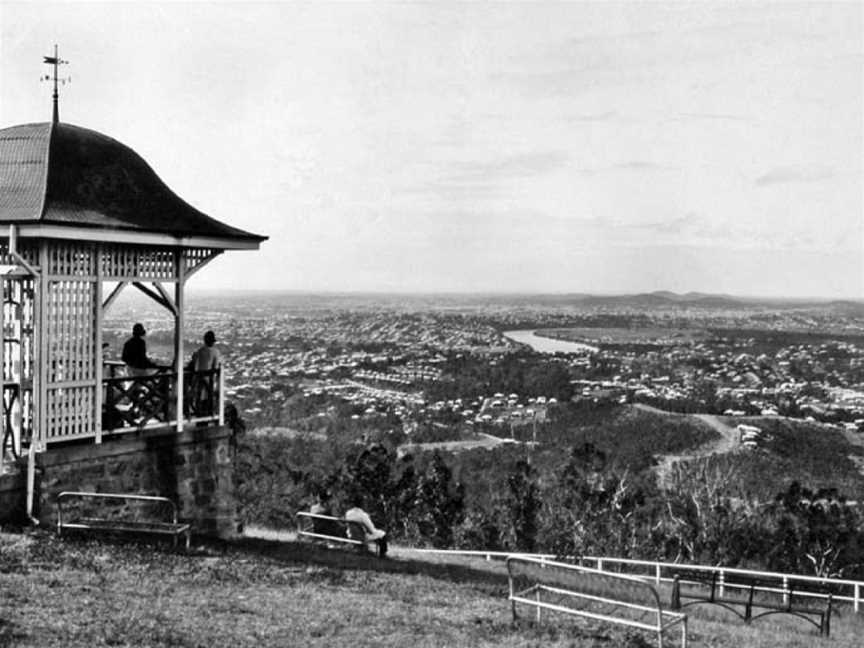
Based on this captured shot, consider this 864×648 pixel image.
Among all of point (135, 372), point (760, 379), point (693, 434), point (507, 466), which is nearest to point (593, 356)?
point (760, 379)

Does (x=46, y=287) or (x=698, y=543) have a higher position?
(x=46, y=287)

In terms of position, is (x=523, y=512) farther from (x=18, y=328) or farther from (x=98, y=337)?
(x=18, y=328)

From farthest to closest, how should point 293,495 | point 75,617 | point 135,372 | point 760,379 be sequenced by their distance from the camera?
point 760,379 < point 293,495 < point 135,372 < point 75,617

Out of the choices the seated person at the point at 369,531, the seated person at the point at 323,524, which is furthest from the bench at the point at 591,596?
the seated person at the point at 323,524

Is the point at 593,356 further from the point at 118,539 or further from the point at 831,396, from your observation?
the point at 118,539

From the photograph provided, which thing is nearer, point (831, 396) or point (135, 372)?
point (135, 372)

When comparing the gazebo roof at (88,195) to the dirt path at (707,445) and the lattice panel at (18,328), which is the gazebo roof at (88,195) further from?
the dirt path at (707,445)

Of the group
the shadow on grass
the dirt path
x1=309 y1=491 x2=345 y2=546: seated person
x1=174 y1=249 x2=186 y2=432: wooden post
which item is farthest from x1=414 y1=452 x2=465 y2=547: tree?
A: x1=174 y1=249 x2=186 y2=432: wooden post
